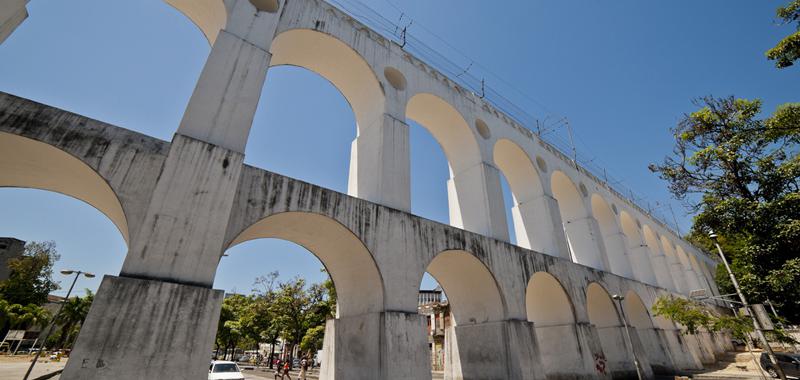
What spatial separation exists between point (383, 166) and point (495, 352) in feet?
21.2

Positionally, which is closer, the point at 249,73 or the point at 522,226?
the point at 249,73

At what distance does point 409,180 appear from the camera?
10.3 m

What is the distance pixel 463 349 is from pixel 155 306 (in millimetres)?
8844

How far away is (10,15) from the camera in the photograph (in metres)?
6.06

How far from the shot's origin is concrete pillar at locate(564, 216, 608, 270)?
1706 cm

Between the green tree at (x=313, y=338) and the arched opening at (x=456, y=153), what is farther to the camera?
the green tree at (x=313, y=338)

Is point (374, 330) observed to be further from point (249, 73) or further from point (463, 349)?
point (249, 73)

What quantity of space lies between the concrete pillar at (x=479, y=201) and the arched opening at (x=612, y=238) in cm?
1070

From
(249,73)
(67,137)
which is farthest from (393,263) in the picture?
(67,137)

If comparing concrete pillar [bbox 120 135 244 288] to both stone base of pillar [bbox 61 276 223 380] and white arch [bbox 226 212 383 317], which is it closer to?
stone base of pillar [bbox 61 276 223 380]

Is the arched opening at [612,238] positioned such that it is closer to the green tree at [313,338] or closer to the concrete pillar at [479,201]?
the concrete pillar at [479,201]

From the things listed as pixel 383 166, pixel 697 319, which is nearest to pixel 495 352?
pixel 383 166

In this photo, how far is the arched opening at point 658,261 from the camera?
975 inches

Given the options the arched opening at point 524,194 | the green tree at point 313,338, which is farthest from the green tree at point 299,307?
the arched opening at point 524,194
